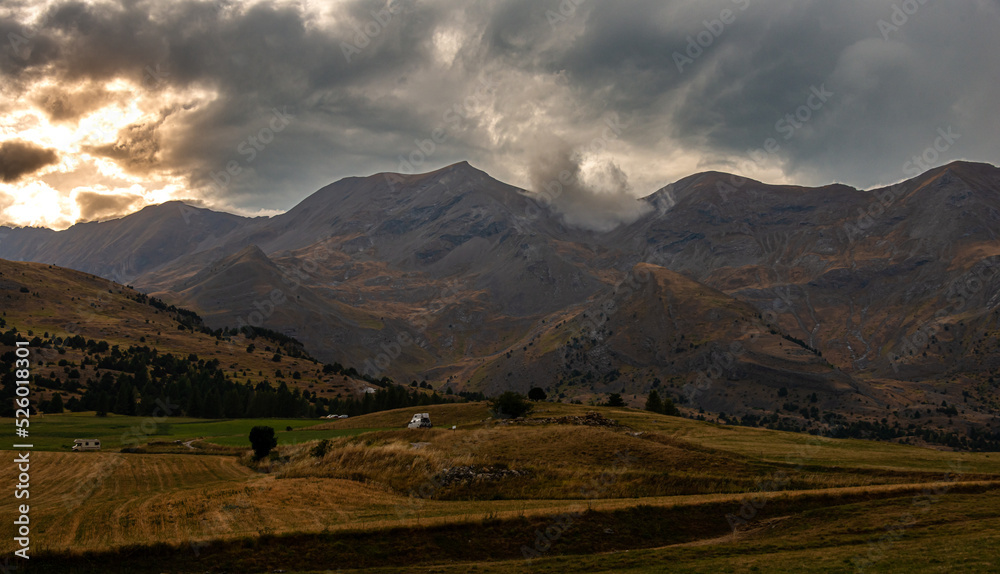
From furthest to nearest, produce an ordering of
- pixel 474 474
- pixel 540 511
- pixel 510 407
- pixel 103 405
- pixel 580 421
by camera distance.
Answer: pixel 103 405 < pixel 510 407 < pixel 580 421 < pixel 474 474 < pixel 540 511

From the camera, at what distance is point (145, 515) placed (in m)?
32.5

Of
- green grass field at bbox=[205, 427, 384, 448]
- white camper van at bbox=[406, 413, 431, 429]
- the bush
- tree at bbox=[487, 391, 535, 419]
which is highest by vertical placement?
tree at bbox=[487, 391, 535, 419]

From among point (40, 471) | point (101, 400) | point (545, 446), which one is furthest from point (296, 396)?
point (545, 446)

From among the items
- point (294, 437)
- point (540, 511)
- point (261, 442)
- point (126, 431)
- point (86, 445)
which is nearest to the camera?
point (540, 511)

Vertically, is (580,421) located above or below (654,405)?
above

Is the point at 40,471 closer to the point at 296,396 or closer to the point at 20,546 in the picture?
the point at 20,546

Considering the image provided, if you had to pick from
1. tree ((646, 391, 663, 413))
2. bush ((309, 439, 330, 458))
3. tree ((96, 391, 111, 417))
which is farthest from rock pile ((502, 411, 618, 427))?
tree ((96, 391, 111, 417))

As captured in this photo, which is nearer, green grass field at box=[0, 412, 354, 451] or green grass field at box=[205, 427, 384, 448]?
green grass field at box=[0, 412, 354, 451]

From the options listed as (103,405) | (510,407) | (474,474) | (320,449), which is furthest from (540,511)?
(103,405)

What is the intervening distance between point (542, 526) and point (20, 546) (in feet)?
77.8

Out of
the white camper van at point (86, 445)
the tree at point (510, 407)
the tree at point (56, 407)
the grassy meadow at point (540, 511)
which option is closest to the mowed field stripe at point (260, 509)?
the grassy meadow at point (540, 511)

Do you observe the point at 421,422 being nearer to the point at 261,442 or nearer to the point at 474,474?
the point at 261,442

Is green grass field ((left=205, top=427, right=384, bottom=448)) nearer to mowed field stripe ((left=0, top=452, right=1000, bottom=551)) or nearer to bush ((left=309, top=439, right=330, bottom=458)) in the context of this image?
bush ((left=309, top=439, right=330, bottom=458))

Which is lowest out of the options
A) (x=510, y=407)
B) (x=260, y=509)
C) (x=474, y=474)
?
(x=474, y=474)
